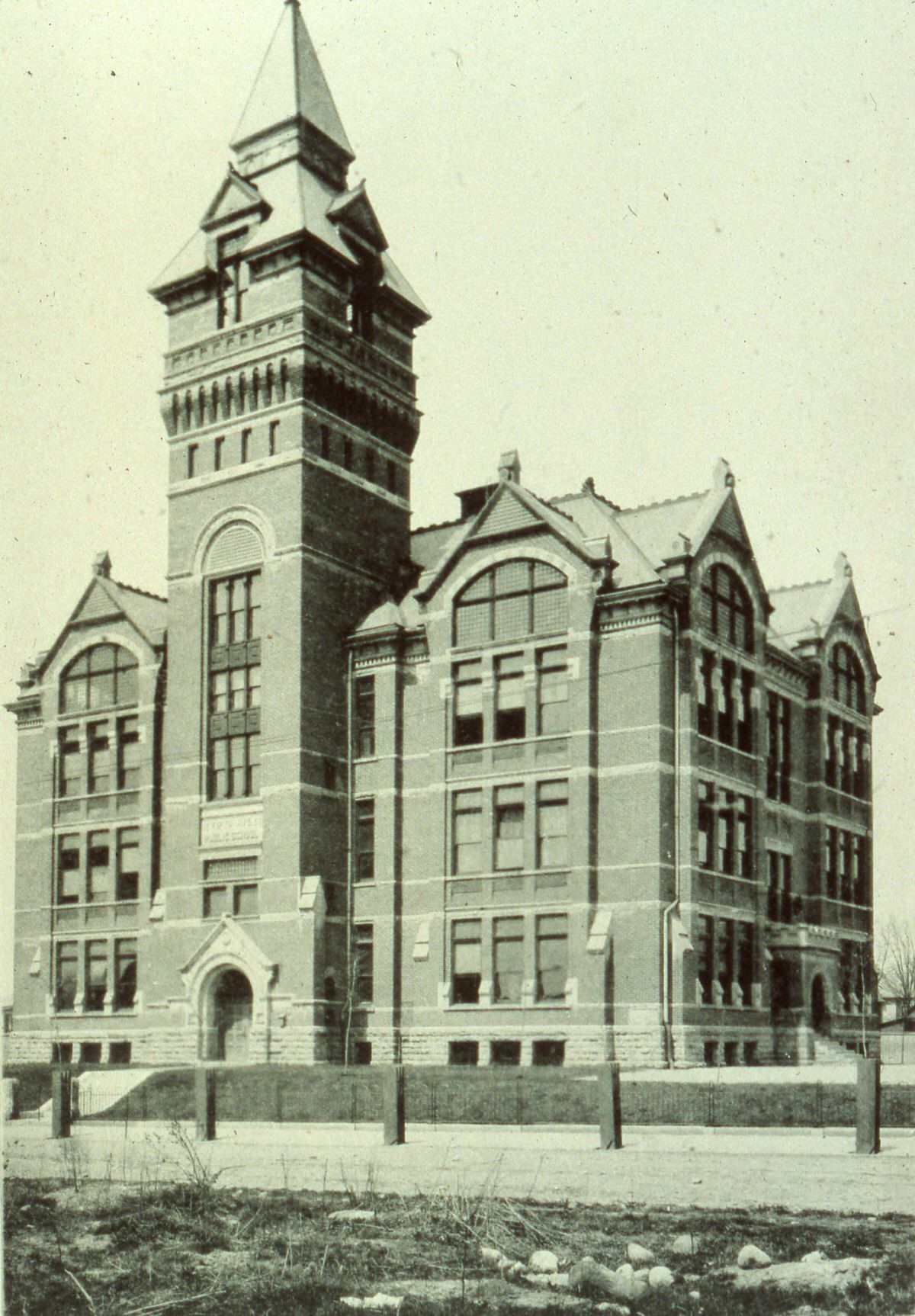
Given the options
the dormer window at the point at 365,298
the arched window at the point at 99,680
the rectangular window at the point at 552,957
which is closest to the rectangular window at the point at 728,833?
the rectangular window at the point at 552,957

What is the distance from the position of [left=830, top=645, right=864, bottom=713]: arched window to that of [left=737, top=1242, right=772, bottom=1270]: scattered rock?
3695 cm

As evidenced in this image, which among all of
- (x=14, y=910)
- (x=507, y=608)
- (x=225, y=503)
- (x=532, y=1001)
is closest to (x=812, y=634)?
(x=507, y=608)

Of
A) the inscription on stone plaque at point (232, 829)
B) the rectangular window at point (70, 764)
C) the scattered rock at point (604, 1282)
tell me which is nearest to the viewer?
the scattered rock at point (604, 1282)

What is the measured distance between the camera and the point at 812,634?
1778 inches

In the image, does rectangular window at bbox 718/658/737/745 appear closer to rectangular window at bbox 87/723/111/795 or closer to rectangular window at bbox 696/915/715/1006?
rectangular window at bbox 696/915/715/1006

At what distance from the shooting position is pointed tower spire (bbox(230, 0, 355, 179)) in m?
43.3

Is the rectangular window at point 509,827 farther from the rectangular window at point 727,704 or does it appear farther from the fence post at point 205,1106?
the fence post at point 205,1106

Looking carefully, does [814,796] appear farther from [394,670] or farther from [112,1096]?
[112,1096]

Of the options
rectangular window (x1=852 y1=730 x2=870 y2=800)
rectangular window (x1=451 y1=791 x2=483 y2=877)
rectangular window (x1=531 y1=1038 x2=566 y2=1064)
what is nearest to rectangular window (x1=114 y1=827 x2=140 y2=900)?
rectangular window (x1=451 y1=791 x2=483 y2=877)

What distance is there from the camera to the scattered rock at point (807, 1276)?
944 centimetres

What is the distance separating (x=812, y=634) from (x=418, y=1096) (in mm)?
22452

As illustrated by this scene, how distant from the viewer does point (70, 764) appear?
152ft

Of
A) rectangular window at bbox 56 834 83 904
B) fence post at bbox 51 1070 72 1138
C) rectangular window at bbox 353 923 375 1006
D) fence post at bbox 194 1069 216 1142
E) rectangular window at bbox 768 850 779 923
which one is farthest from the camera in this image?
rectangular window at bbox 56 834 83 904

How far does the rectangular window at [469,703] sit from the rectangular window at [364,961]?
19.4 ft
